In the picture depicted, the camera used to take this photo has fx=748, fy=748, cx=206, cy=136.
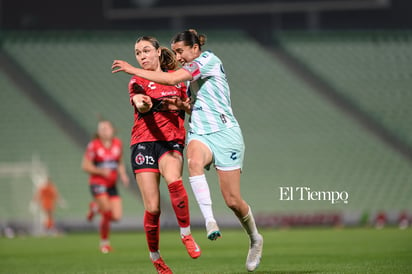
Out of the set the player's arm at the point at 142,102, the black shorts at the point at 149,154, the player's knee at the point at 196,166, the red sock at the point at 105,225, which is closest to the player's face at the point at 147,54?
the player's arm at the point at 142,102

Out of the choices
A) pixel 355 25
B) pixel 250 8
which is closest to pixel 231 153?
pixel 250 8

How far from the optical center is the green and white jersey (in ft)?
23.3

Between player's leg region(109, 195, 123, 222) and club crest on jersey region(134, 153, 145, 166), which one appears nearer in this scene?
club crest on jersey region(134, 153, 145, 166)

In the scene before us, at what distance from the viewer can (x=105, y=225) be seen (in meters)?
12.9

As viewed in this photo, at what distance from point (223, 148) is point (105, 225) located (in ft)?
20.4

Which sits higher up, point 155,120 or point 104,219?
point 155,120

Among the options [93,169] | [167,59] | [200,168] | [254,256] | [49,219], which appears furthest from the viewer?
[49,219]

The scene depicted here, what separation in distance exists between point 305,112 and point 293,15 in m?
3.76

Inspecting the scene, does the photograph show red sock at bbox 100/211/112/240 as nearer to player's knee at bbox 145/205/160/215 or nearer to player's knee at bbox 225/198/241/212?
player's knee at bbox 145/205/160/215

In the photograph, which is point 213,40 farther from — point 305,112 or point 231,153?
point 231,153

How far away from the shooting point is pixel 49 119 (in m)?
23.4

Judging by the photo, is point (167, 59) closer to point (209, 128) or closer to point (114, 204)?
point (209, 128)

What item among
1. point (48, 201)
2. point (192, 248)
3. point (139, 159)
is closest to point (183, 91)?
point (139, 159)

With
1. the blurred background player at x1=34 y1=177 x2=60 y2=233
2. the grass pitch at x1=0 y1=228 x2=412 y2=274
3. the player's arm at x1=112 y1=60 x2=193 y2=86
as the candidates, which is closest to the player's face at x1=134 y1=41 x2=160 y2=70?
the player's arm at x1=112 y1=60 x2=193 y2=86
